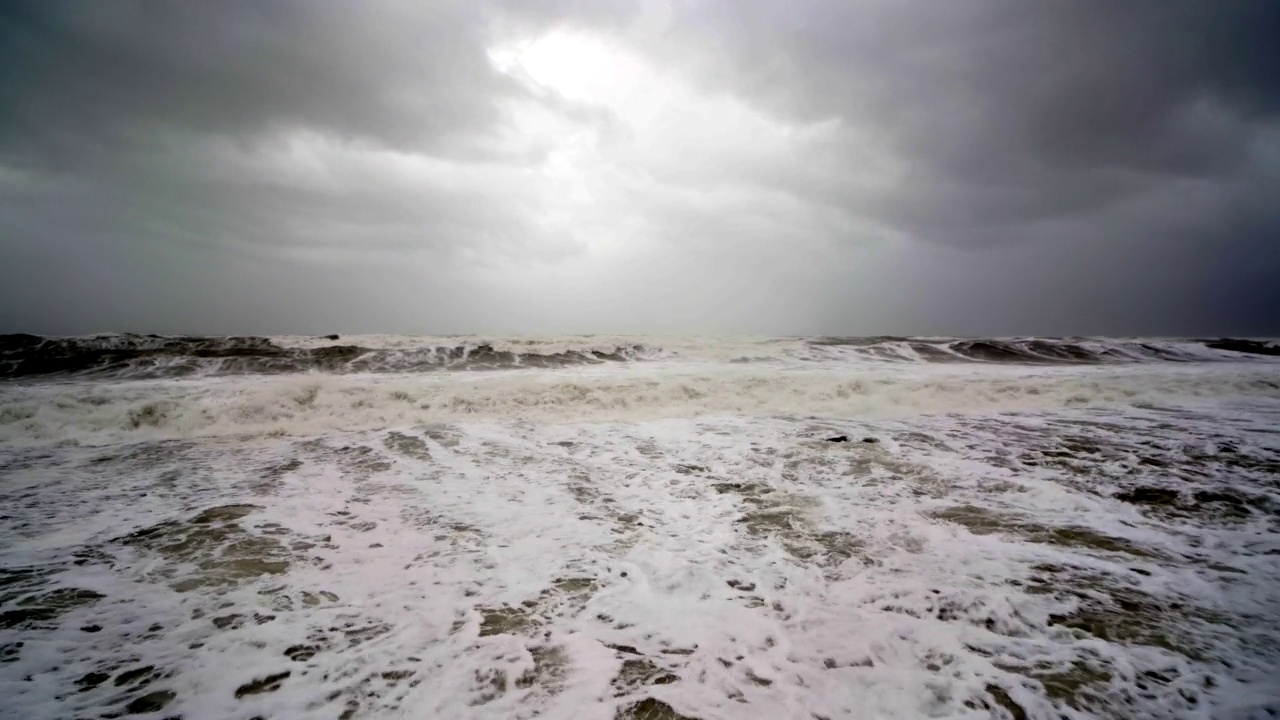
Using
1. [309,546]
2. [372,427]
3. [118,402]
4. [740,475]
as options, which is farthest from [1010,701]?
[118,402]

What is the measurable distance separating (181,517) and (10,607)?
172 centimetres

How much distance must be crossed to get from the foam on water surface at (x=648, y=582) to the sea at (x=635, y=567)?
0.08 feet

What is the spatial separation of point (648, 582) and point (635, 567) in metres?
0.27

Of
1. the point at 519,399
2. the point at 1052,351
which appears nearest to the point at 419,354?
the point at 519,399

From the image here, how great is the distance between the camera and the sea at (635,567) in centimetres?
267

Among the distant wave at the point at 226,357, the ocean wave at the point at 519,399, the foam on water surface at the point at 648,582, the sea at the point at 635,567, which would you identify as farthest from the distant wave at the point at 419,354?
the foam on water surface at the point at 648,582

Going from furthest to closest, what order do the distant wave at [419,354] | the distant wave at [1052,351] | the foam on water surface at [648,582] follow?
the distant wave at [1052,351] < the distant wave at [419,354] < the foam on water surface at [648,582]

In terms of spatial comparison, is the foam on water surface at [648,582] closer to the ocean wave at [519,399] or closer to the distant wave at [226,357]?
the ocean wave at [519,399]

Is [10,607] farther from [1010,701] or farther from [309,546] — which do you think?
[1010,701]

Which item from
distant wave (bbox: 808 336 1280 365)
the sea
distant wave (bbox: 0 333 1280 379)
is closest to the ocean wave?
the sea

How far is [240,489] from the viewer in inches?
238

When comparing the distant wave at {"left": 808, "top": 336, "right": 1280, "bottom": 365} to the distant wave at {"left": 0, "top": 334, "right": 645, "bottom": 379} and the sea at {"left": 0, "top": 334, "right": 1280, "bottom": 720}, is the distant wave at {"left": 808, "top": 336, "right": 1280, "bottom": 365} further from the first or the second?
the sea at {"left": 0, "top": 334, "right": 1280, "bottom": 720}

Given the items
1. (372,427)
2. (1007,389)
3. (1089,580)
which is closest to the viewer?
(1089,580)

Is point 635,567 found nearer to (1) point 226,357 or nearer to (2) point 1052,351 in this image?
(1) point 226,357
